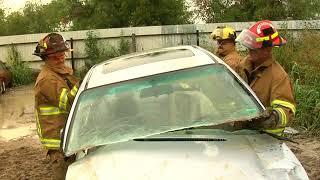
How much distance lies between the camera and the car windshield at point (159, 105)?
3.89m

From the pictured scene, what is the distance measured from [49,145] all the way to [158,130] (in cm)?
143

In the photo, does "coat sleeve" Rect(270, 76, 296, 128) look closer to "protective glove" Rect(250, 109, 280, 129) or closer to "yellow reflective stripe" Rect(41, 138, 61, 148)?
"protective glove" Rect(250, 109, 280, 129)

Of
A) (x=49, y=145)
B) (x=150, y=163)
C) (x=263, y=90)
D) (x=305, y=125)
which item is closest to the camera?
(x=150, y=163)

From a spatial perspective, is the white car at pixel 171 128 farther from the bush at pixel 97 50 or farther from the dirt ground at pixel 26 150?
the bush at pixel 97 50

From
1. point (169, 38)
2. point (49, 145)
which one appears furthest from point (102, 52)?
point (49, 145)

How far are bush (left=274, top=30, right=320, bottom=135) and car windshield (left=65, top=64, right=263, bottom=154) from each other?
14.1ft

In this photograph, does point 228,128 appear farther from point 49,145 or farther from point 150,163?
point 49,145

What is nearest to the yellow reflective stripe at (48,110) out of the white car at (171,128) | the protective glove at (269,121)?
the white car at (171,128)

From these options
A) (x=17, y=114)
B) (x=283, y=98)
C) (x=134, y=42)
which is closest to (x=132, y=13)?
(x=134, y=42)

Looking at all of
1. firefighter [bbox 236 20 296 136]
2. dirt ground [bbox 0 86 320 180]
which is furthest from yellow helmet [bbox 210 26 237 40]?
dirt ground [bbox 0 86 320 180]

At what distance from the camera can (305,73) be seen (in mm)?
9531

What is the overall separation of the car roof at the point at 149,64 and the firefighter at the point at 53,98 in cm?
29

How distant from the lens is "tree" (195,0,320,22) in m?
23.9

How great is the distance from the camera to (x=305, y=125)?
26.9 feet
